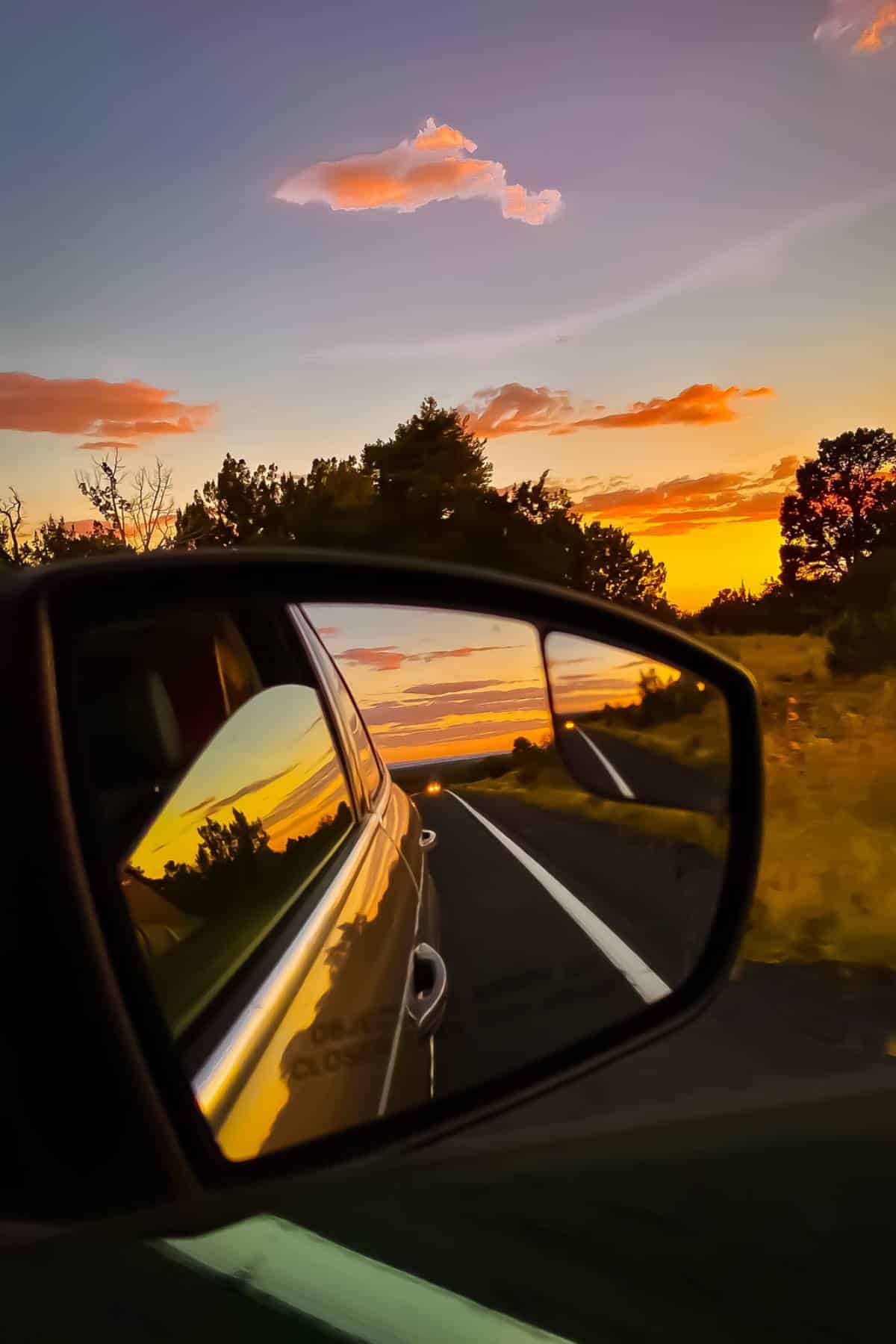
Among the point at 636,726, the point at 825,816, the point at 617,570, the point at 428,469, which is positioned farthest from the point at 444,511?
the point at 636,726

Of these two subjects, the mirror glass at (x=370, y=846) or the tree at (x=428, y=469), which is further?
the tree at (x=428, y=469)

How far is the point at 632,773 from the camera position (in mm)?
2512

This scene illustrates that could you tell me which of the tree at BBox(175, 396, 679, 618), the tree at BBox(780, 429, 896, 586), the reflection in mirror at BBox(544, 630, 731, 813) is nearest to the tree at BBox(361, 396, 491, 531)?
the tree at BBox(175, 396, 679, 618)

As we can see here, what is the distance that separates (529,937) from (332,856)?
1.16 feet

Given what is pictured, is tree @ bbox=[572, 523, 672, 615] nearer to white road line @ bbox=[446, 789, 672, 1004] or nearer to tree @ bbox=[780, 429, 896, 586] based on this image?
tree @ bbox=[780, 429, 896, 586]

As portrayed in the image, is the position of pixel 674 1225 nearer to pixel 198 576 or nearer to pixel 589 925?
pixel 589 925

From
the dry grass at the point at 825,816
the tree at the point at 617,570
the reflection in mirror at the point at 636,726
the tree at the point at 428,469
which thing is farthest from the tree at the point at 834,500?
the reflection in mirror at the point at 636,726

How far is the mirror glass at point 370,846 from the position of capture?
4.89 ft

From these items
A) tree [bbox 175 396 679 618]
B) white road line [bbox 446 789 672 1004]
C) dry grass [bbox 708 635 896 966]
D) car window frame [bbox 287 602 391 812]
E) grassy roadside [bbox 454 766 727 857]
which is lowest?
dry grass [bbox 708 635 896 966]

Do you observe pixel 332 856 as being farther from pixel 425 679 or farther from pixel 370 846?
pixel 425 679

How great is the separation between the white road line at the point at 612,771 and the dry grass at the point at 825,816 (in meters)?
0.46

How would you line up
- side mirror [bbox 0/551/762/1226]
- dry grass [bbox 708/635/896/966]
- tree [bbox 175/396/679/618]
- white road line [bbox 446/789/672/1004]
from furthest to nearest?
tree [bbox 175/396/679/618] → dry grass [bbox 708/635/896/966] → white road line [bbox 446/789/672/1004] → side mirror [bbox 0/551/762/1226]

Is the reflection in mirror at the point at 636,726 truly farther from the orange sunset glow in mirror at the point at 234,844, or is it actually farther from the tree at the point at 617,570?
the tree at the point at 617,570

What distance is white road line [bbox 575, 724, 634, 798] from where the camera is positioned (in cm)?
236
